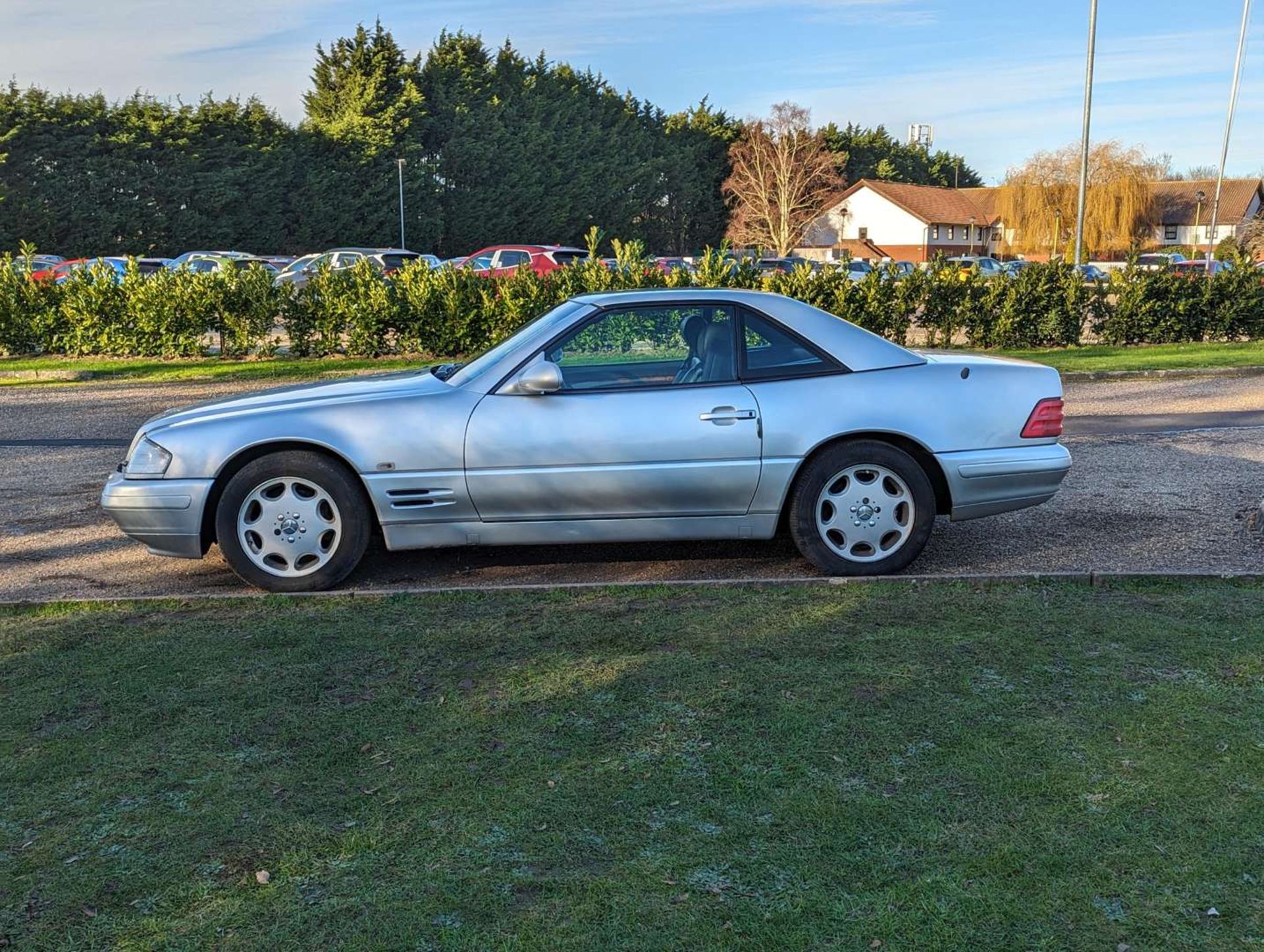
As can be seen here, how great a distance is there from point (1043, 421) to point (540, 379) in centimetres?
269

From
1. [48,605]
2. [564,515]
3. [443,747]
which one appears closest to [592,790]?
[443,747]

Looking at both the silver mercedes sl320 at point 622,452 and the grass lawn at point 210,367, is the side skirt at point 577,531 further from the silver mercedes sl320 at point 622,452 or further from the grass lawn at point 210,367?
the grass lawn at point 210,367

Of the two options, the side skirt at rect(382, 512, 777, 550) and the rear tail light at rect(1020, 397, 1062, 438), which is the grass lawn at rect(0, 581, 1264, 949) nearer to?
the side skirt at rect(382, 512, 777, 550)

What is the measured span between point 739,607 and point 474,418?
1.64m

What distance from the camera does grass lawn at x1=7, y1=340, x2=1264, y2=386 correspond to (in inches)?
645

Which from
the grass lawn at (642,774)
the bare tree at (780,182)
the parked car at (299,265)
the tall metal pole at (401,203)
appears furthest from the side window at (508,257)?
the bare tree at (780,182)

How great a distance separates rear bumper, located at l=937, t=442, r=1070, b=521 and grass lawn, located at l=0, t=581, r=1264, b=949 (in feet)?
2.37

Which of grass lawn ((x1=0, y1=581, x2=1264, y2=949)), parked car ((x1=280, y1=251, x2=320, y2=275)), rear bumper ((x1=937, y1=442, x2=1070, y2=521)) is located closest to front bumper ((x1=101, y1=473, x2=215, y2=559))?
grass lawn ((x1=0, y1=581, x2=1264, y2=949))

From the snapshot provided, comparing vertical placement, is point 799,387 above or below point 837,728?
above

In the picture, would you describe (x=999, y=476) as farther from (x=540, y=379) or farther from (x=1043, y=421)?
(x=540, y=379)

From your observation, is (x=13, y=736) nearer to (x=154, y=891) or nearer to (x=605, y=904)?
(x=154, y=891)

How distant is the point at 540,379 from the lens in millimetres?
6070

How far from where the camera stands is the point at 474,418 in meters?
6.10

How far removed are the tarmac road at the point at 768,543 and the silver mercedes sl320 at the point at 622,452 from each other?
1.28 feet
